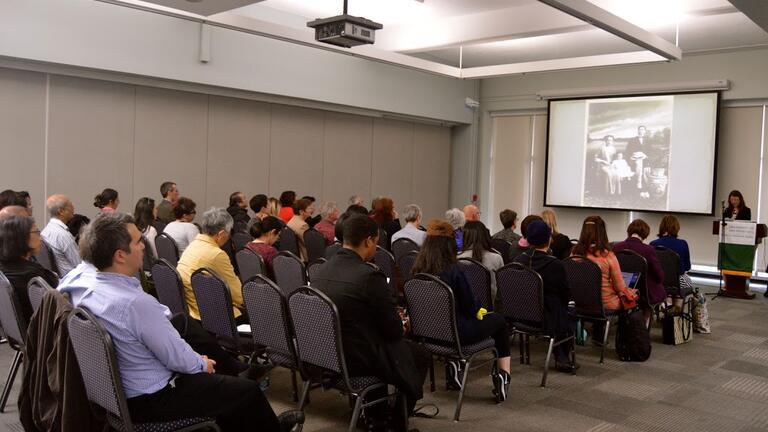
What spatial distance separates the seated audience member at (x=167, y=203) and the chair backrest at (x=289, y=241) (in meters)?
1.50

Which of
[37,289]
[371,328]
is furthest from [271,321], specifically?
[37,289]

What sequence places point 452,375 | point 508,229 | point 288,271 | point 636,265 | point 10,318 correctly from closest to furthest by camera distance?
point 10,318
point 452,375
point 288,271
point 636,265
point 508,229

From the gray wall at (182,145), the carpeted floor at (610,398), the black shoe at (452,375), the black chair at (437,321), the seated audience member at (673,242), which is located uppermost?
the gray wall at (182,145)

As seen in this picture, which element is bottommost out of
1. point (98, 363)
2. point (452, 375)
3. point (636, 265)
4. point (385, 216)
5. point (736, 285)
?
point (452, 375)

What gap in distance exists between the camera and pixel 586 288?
5.37 metres

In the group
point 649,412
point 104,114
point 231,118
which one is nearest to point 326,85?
point 231,118

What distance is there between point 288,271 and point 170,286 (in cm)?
97

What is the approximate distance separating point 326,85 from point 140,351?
8.66 metres

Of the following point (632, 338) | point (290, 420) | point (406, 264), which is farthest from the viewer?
point (406, 264)

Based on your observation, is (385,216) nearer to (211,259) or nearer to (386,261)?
(386,261)

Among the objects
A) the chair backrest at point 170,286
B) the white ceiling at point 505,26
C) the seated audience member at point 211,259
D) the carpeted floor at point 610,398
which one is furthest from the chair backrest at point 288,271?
the white ceiling at point 505,26

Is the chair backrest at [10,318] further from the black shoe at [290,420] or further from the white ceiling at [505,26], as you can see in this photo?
the white ceiling at [505,26]

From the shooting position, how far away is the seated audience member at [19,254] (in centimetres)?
377

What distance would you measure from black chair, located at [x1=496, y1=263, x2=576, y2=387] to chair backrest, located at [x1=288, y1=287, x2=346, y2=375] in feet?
6.21
